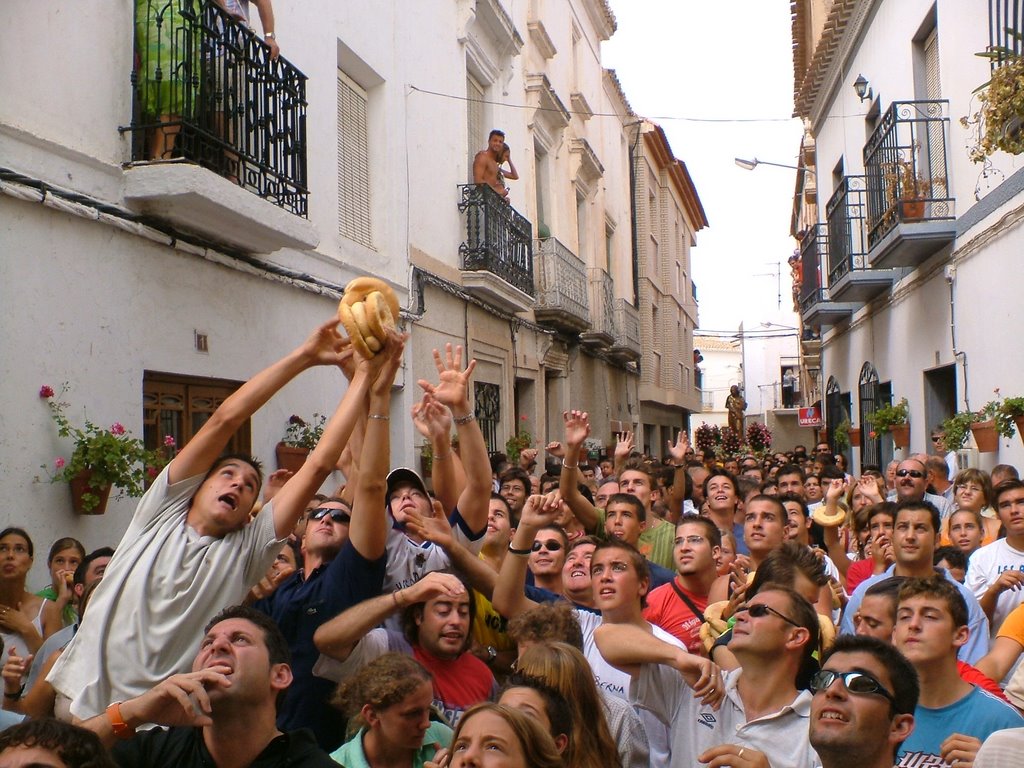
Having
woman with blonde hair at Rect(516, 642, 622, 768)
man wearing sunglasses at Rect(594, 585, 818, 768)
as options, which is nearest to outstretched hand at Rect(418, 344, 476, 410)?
man wearing sunglasses at Rect(594, 585, 818, 768)

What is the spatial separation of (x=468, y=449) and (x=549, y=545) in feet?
1.98

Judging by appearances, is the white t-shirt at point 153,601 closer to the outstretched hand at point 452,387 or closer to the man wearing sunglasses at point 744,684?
the man wearing sunglasses at point 744,684

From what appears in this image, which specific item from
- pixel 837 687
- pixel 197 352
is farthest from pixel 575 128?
pixel 837 687

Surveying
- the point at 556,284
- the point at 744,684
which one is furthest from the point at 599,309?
the point at 744,684

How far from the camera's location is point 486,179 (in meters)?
14.5

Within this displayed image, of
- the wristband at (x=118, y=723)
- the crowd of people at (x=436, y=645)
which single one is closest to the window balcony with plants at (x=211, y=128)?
the crowd of people at (x=436, y=645)

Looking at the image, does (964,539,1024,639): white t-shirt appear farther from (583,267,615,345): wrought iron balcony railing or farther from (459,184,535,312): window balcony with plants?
(583,267,615,345): wrought iron balcony railing

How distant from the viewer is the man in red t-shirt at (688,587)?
4660 millimetres

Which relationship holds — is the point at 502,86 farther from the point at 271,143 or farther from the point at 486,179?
the point at 271,143

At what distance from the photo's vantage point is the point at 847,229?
15.6 m

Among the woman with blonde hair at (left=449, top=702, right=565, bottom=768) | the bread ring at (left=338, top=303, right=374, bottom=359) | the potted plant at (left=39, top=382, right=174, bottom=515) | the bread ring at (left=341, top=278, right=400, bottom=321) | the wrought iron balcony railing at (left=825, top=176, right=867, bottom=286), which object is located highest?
the wrought iron balcony railing at (left=825, top=176, right=867, bottom=286)

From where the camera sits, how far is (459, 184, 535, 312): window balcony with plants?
14.1 m

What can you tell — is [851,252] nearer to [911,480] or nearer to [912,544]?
[911,480]

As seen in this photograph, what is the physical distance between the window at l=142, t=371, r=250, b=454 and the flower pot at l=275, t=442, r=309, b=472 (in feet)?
1.52
